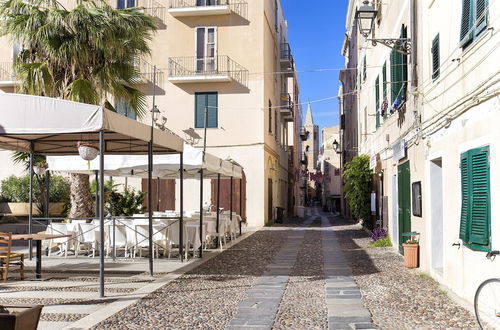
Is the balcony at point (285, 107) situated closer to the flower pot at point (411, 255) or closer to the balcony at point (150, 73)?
the balcony at point (150, 73)

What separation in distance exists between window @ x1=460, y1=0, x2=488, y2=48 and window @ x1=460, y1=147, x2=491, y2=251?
140 centimetres

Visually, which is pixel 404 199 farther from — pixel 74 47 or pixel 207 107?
pixel 207 107

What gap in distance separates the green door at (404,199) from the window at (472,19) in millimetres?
5035

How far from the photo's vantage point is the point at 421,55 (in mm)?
10320

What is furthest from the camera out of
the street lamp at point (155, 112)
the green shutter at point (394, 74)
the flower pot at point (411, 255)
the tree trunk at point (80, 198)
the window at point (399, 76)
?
the street lamp at point (155, 112)

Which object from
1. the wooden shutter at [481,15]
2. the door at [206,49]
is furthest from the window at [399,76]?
the door at [206,49]

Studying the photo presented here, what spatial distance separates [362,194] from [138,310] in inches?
523

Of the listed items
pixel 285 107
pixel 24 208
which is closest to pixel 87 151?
pixel 24 208

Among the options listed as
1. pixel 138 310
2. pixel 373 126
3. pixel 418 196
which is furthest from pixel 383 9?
pixel 138 310

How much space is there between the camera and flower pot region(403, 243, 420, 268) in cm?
1077

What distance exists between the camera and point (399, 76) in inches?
485

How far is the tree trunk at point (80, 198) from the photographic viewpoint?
1551 cm

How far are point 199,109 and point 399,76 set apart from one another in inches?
573

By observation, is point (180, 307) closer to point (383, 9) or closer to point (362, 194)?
point (383, 9)
